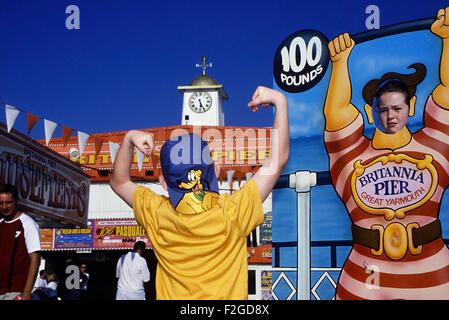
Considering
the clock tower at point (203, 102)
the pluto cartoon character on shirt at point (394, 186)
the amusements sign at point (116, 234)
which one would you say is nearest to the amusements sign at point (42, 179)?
the pluto cartoon character on shirt at point (394, 186)

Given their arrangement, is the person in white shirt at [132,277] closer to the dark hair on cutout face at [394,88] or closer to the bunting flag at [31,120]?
the bunting flag at [31,120]

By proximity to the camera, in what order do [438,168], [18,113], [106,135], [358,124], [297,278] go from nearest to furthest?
[438,168], [358,124], [297,278], [18,113], [106,135]

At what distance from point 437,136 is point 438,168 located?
0.29 metres

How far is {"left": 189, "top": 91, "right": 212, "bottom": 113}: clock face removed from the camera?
133 feet

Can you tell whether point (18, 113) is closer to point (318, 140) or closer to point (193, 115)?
point (318, 140)

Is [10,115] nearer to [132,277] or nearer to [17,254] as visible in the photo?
[17,254]

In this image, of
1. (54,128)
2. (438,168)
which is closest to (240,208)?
(438,168)

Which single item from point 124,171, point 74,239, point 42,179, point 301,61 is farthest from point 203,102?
point 124,171

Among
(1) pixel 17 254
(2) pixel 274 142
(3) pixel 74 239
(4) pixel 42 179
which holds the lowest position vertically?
(3) pixel 74 239

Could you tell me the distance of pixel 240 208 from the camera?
240 centimetres

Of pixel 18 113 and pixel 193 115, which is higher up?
pixel 193 115

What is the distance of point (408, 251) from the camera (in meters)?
4.78

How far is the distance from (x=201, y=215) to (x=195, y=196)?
0.15 metres
